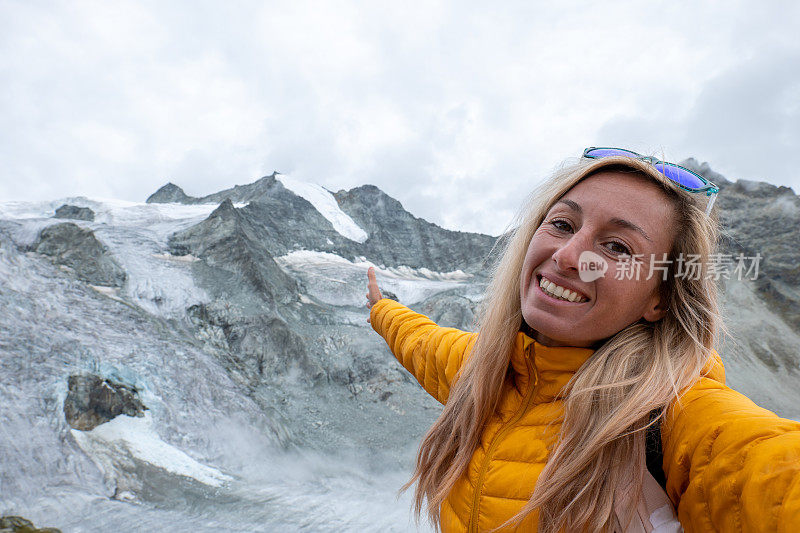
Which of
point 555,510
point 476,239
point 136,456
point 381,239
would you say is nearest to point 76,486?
point 136,456

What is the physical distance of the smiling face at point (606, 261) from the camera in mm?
1933

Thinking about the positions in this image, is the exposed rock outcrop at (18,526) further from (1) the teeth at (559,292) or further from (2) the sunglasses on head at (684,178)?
(2) the sunglasses on head at (684,178)

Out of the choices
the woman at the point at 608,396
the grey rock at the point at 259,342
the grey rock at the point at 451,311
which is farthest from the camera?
the grey rock at the point at 451,311

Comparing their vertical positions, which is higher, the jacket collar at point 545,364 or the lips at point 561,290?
the lips at point 561,290

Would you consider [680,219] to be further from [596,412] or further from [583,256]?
[596,412]

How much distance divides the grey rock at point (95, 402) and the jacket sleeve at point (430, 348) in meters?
10.4

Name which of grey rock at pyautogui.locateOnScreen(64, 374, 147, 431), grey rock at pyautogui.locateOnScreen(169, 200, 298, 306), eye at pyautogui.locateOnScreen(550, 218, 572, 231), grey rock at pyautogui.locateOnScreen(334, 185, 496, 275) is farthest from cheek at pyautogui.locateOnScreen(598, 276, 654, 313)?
grey rock at pyautogui.locateOnScreen(334, 185, 496, 275)

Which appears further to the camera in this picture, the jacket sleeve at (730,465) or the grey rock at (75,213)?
the grey rock at (75,213)

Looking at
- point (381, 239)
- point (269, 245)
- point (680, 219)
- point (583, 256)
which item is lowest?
point (583, 256)

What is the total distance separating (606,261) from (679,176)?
597 mm

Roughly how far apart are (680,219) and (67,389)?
1301 cm

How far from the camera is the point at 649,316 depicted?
204 centimetres

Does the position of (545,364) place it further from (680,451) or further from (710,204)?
(710,204)

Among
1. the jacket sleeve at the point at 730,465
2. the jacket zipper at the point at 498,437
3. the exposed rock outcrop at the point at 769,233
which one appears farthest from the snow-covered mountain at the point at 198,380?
the exposed rock outcrop at the point at 769,233
